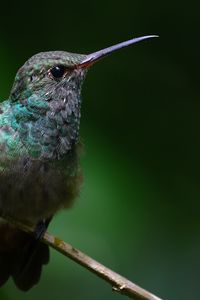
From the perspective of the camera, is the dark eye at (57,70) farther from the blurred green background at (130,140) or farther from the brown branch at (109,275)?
the brown branch at (109,275)

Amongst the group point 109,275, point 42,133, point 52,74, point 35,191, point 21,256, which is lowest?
point 109,275

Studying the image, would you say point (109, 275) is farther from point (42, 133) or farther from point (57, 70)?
point (57, 70)

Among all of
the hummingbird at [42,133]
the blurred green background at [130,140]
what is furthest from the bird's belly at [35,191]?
the blurred green background at [130,140]

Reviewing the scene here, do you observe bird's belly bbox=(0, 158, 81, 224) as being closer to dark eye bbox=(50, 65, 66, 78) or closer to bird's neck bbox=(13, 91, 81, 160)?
bird's neck bbox=(13, 91, 81, 160)

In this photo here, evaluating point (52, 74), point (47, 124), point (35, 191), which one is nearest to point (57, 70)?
point (52, 74)

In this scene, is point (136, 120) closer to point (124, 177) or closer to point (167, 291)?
point (124, 177)

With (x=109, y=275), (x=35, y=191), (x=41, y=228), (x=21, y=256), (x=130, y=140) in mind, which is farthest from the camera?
(x=130, y=140)

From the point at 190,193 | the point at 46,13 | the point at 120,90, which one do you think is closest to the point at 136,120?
the point at 120,90
